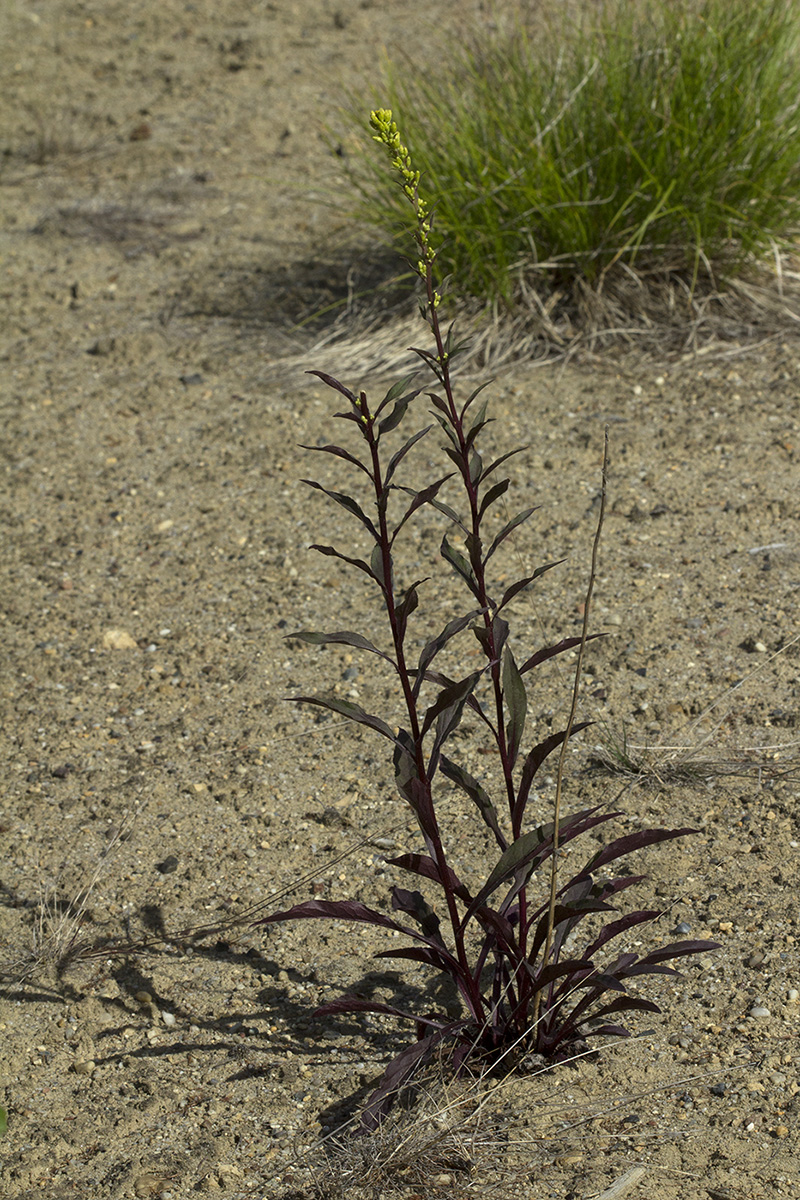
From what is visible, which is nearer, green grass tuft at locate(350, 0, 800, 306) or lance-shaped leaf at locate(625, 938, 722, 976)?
lance-shaped leaf at locate(625, 938, 722, 976)

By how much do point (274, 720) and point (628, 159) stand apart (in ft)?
7.95

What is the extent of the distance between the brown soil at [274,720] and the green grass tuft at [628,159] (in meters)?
0.43

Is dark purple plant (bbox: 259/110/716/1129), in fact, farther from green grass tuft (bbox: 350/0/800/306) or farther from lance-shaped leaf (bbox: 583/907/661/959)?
green grass tuft (bbox: 350/0/800/306)

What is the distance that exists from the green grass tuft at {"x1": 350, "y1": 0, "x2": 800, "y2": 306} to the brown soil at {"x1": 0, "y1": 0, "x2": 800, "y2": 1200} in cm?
43

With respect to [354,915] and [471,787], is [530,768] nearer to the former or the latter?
[471,787]

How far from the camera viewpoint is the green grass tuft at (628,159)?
13.2 feet

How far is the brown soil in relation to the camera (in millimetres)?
1926

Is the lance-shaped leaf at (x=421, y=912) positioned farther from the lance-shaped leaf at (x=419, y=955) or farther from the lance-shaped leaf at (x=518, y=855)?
the lance-shaped leaf at (x=518, y=855)

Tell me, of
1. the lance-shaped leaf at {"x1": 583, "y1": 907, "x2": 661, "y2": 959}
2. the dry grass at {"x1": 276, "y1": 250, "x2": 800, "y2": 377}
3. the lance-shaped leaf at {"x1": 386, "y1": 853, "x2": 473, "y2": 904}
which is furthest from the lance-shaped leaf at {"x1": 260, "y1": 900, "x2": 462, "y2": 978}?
the dry grass at {"x1": 276, "y1": 250, "x2": 800, "y2": 377}

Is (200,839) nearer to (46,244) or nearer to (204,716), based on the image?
(204,716)

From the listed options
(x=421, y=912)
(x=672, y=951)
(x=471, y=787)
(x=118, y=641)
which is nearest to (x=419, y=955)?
(x=421, y=912)

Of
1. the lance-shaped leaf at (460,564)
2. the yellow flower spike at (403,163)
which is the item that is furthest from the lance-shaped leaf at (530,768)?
the yellow flower spike at (403,163)

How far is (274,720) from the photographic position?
295 cm

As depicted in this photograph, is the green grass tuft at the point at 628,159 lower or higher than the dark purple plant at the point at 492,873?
higher
